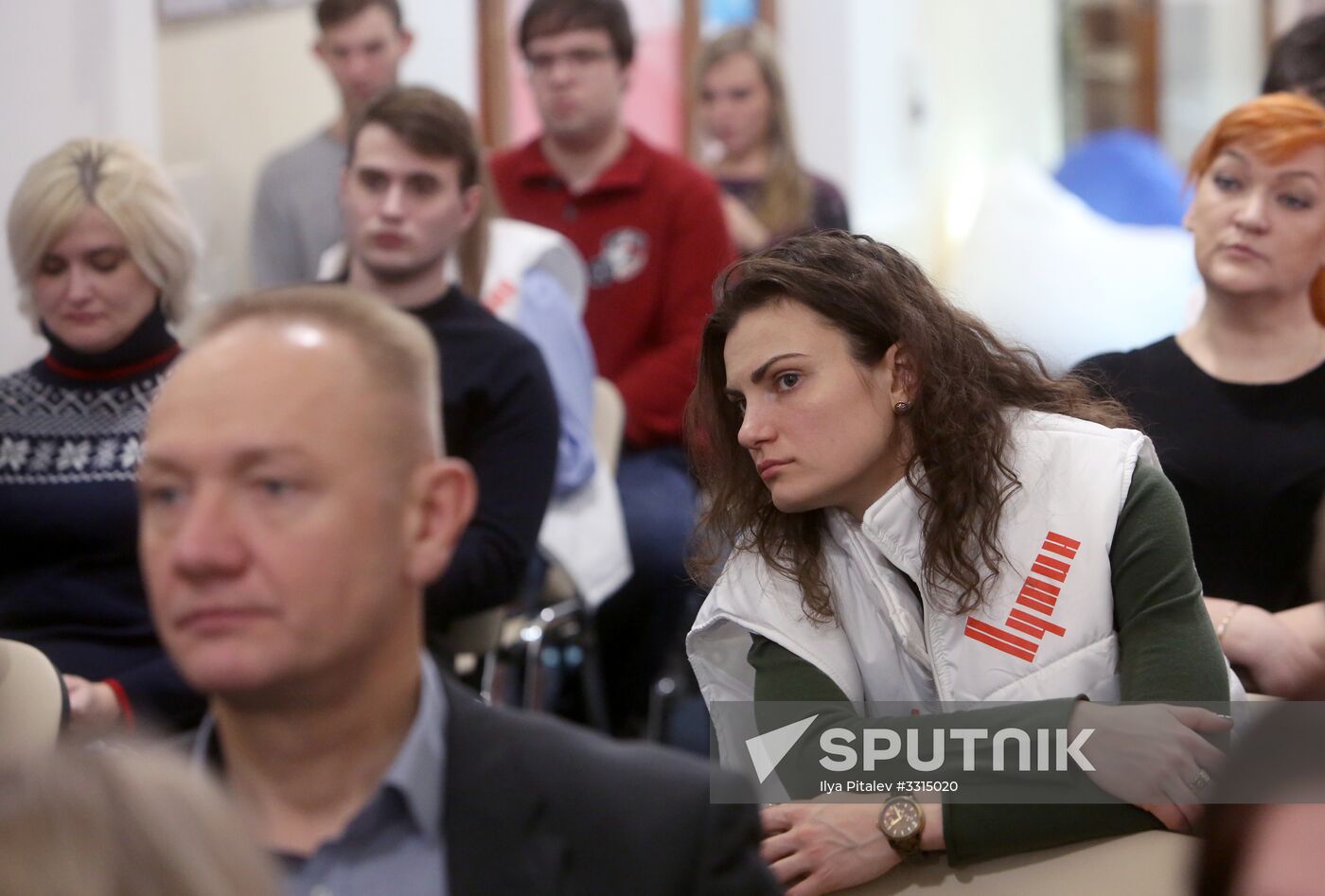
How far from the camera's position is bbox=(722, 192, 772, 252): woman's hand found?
4.17 m

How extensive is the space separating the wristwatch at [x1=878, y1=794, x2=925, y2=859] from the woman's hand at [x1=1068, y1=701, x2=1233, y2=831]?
172 mm

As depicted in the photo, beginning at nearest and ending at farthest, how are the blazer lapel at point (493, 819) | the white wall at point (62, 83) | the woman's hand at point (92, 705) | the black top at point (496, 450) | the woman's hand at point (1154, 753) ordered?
the blazer lapel at point (493, 819)
the woman's hand at point (1154, 753)
the woman's hand at point (92, 705)
the black top at point (496, 450)
the white wall at point (62, 83)

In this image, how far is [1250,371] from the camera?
238cm

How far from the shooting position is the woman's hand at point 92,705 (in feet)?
7.20

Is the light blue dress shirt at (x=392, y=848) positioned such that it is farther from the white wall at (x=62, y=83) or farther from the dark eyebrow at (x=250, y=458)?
the white wall at (x=62, y=83)

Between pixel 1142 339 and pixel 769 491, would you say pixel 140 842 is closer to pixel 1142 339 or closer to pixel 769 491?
pixel 769 491

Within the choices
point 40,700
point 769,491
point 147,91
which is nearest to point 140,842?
point 769,491

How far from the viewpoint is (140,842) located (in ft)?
2.72

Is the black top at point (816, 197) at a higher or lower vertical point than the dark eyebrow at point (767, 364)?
higher

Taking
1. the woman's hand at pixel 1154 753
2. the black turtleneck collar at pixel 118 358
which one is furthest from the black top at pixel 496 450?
the woman's hand at pixel 1154 753

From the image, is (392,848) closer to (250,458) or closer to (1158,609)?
(250,458)

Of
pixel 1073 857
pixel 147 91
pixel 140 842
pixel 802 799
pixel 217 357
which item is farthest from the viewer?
pixel 147 91

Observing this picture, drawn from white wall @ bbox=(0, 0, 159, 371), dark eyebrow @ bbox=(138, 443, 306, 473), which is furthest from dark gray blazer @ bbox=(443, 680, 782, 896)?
white wall @ bbox=(0, 0, 159, 371)

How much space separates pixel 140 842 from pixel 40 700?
127 cm
